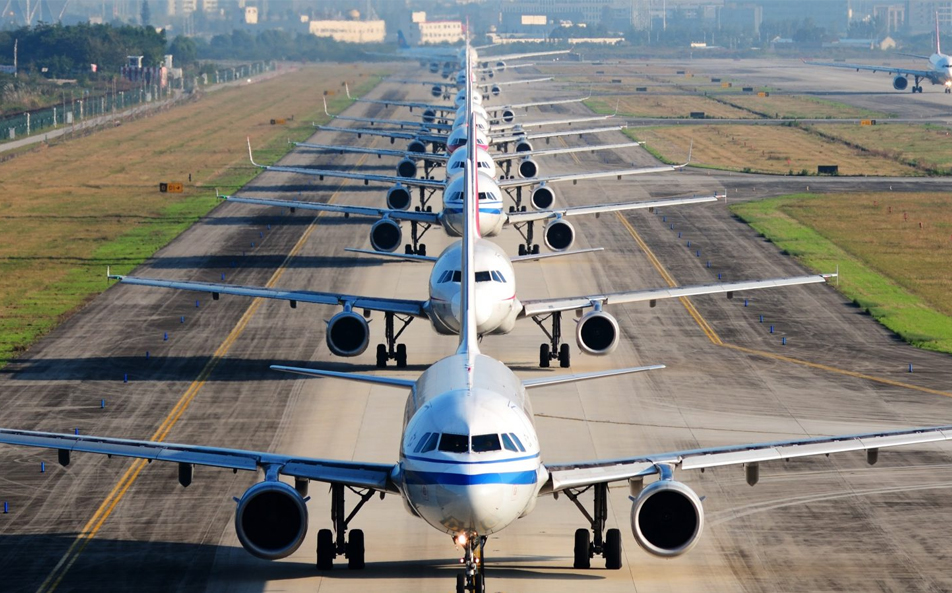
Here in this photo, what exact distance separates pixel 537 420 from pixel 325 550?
51.2 ft

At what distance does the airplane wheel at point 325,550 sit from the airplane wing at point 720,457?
18.5 ft

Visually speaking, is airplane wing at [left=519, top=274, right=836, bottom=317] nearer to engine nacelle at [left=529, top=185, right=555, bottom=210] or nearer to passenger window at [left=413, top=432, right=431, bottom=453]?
passenger window at [left=413, top=432, right=431, bottom=453]

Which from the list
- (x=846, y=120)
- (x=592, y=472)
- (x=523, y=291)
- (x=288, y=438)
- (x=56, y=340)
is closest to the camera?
(x=592, y=472)

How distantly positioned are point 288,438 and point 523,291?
1050 inches

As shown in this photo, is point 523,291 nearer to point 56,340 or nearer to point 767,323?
point 767,323

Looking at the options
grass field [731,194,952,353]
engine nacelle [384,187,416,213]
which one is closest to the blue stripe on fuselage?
grass field [731,194,952,353]

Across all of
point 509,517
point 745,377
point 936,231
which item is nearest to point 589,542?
point 509,517

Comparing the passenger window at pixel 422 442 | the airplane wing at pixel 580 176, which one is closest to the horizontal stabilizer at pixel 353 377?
the passenger window at pixel 422 442

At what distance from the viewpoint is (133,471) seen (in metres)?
41.4

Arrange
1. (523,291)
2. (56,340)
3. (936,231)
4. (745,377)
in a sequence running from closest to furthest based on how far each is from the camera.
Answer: (745,377)
(56,340)
(523,291)
(936,231)

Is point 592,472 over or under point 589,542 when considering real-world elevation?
over

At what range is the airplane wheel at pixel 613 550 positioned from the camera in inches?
1282

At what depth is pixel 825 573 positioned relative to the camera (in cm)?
3288

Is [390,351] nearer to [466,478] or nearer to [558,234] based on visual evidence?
[558,234]
